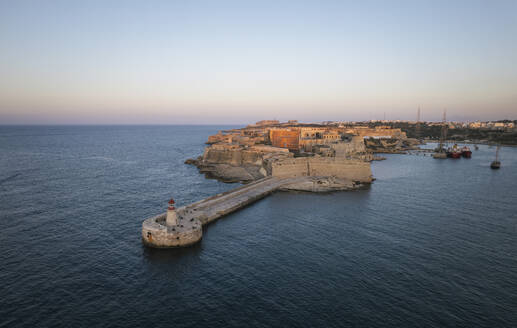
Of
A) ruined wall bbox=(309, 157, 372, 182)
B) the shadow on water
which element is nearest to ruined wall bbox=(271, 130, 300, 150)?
ruined wall bbox=(309, 157, 372, 182)

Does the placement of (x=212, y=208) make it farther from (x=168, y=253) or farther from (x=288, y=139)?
(x=288, y=139)

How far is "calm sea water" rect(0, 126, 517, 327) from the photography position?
1247cm

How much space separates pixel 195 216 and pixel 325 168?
2378 centimetres

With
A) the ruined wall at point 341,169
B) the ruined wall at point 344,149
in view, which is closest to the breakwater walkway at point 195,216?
the ruined wall at point 341,169

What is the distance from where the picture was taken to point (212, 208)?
25406 millimetres

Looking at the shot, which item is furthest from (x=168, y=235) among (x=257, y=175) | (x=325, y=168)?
(x=325, y=168)

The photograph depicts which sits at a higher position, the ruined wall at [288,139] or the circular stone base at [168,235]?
the ruined wall at [288,139]

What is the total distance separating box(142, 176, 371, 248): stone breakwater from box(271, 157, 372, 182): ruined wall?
4.05 feet

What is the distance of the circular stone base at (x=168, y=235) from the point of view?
18312 millimetres

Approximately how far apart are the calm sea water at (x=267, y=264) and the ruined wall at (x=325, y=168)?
8.92 meters

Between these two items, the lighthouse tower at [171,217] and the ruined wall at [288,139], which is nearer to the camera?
A: the lighthouse tower at [171,217]

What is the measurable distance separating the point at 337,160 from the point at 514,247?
2334cm

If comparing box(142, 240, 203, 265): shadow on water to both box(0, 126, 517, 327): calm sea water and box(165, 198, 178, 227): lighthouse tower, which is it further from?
box(165, 198, 178, 227): lighthouse tower

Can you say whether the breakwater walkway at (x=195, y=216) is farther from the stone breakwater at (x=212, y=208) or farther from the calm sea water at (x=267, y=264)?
the calm sea water at (x=267, y=264)
